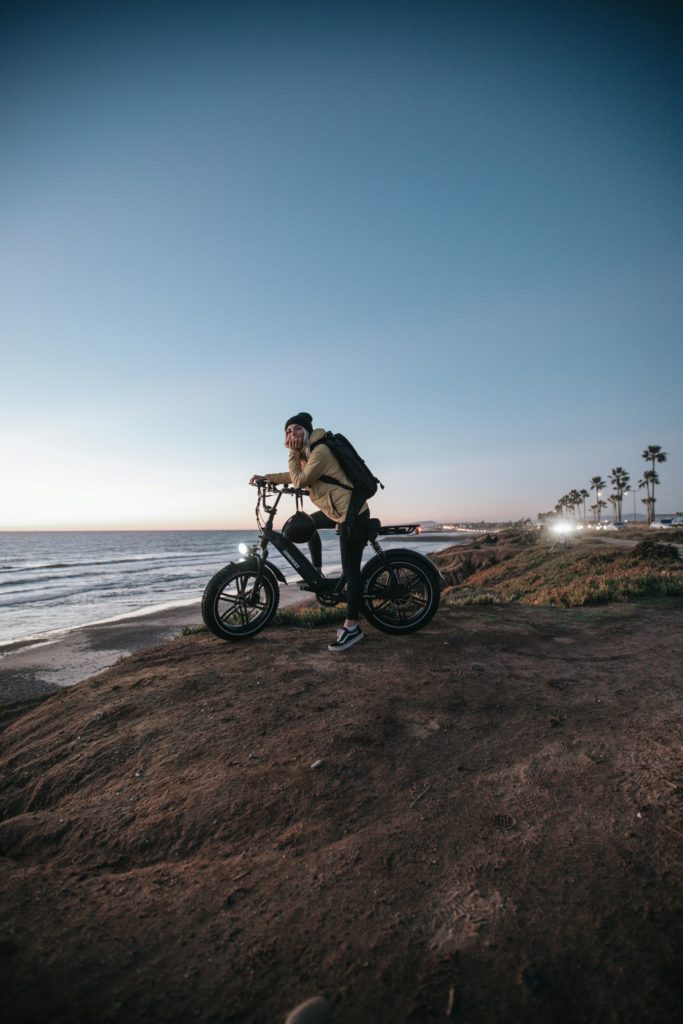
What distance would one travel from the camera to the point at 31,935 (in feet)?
5.56

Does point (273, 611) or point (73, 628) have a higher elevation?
point (273, 611)

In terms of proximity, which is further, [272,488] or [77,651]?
[77,651]

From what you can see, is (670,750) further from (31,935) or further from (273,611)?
(273,611)

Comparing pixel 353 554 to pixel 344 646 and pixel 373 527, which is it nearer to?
pixel 373 527

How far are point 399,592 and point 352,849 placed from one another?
11.7 ft

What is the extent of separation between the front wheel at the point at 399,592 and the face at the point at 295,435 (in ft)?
5.62

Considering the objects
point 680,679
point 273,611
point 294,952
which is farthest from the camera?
point 273,611

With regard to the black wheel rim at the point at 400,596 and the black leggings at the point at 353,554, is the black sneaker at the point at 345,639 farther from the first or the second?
the black wheel rim at the point at 400,596

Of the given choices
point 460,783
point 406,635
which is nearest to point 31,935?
point 460,783

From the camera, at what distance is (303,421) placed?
18.1 ft

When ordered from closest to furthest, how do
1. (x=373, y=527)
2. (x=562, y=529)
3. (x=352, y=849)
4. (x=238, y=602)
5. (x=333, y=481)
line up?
(x=352, y=849)
(x=333, y=481)
(x=373, y=527)
(x=238, y=602)
(x=562, y=529)

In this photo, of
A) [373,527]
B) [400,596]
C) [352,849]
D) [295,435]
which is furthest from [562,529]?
[352,849]

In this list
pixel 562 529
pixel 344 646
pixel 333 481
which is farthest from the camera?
pixel 562 529

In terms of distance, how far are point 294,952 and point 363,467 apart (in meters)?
4.27
